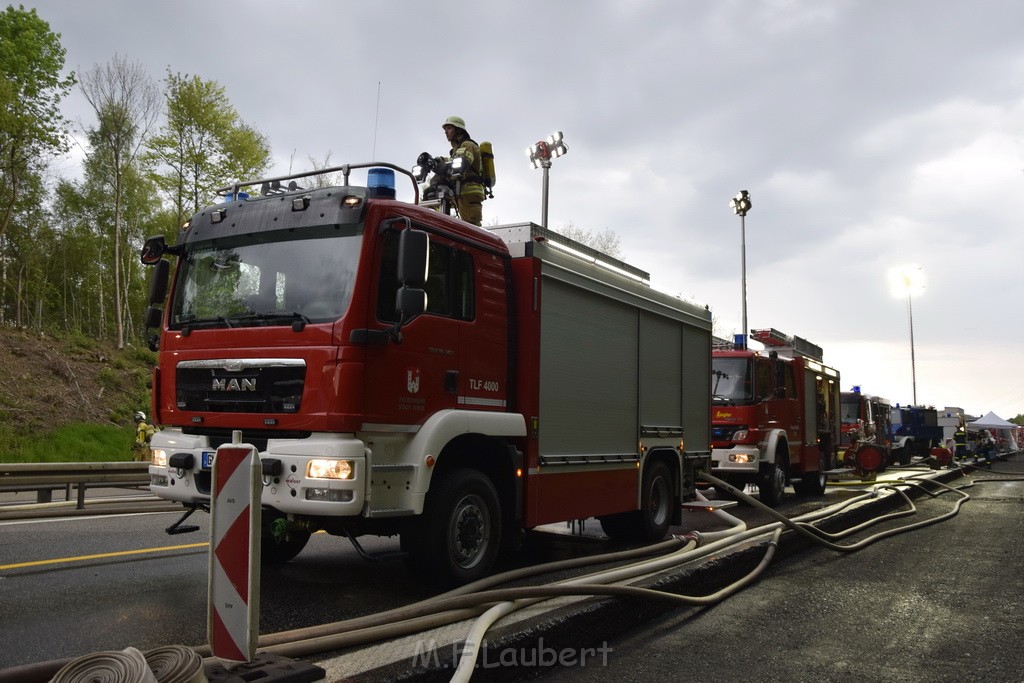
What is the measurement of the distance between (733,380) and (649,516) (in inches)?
214

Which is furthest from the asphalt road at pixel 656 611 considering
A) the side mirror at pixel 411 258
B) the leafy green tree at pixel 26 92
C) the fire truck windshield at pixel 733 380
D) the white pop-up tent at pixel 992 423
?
the white pop-up tent at pixel 992 423

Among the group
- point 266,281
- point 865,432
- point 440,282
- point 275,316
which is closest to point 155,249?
point 266,281

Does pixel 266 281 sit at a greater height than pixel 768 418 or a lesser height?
greater

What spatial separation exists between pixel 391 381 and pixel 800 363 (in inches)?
474

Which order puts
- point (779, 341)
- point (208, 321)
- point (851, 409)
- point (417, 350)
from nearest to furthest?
point (417, 350) → point (208, 321) → point (779, 341) → point (851, 409)

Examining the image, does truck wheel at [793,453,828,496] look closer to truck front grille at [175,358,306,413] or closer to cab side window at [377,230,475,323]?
cab side window at [377,230,475,323]

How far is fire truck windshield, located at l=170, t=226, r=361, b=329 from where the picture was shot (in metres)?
5.86

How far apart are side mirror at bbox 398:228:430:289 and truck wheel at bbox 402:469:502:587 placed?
1.53 meters

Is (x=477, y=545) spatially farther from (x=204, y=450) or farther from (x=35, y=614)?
(x=35, y=614)

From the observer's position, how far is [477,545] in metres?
6.48

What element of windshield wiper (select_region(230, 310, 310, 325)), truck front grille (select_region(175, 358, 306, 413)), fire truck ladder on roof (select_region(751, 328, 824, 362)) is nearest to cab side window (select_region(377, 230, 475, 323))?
windshield wiper (select_region(230, 310, 310, 325))

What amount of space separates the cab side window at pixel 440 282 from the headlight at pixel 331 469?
1.01 metres

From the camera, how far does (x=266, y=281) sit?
20.2ft

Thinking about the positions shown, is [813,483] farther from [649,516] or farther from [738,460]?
[649,516]
